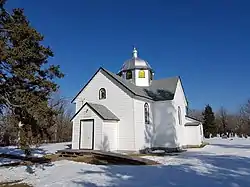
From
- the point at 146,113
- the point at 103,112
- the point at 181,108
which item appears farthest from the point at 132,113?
the point at 181,108

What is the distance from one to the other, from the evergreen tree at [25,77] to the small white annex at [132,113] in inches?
398

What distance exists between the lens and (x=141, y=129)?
850 inches

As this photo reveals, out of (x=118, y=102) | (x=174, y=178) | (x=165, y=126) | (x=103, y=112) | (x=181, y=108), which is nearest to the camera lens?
(x=174, y=178)

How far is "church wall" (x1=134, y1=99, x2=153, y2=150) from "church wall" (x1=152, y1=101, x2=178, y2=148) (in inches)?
34.4

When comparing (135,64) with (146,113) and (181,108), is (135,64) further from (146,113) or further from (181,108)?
(181,108)

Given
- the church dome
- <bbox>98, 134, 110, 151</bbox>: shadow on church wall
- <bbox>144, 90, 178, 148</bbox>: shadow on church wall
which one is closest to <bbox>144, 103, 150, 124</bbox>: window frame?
<bbox>144, 90, 178, 148</bbox>: shadow on church wall

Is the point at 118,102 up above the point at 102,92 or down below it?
below

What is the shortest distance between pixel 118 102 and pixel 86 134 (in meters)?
3.99

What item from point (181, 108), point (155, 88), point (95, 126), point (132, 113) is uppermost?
point (155, 88)

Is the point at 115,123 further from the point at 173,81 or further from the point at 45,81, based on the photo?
the point at 45,81

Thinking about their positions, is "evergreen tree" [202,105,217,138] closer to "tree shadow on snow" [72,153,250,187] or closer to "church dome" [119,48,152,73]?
"church dome" [119,48,152,73]

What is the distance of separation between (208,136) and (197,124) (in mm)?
32804

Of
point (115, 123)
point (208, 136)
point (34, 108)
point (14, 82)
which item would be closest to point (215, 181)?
point (34, 108)

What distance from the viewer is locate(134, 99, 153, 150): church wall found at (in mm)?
21000
